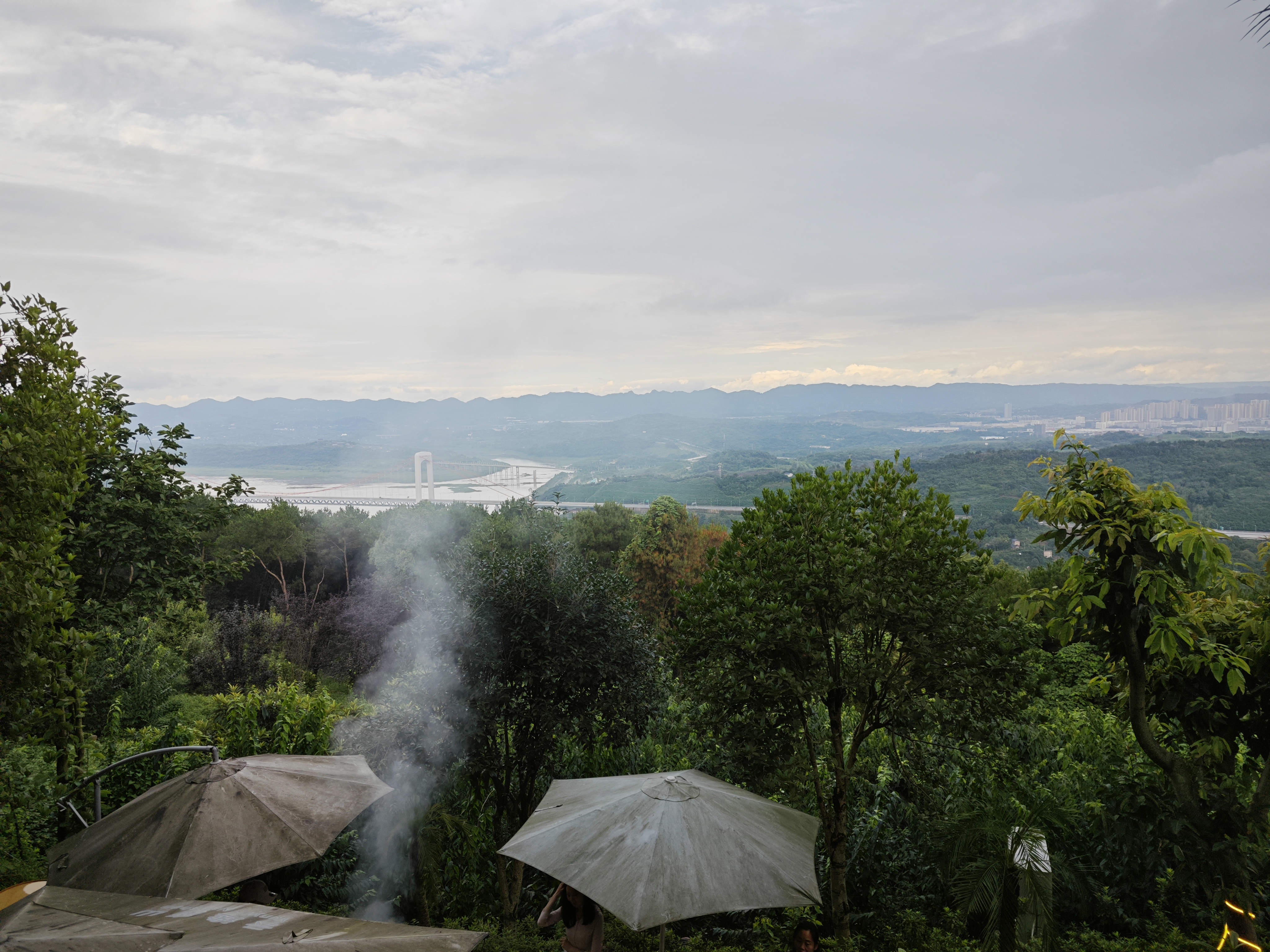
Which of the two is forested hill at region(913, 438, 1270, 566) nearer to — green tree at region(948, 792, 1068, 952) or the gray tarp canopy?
green tree at region(948, 792, 1068, 952)

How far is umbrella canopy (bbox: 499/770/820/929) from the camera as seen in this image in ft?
14.4

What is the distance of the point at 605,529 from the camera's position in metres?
38.1

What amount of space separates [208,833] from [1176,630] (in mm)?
6726

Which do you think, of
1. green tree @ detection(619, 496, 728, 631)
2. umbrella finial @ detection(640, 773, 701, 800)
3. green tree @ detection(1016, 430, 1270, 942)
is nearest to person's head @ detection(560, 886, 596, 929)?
umbrella finial @ detection(640, 773, 701, 800)

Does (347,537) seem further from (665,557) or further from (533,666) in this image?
(533,666)

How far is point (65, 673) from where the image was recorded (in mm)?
7215

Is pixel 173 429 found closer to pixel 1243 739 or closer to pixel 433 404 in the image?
pixel 1243 739

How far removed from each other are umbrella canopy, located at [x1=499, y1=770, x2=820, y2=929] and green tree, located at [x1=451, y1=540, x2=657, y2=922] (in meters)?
2.12

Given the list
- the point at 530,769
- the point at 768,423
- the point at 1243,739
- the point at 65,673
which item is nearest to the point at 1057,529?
the point at 1243,739

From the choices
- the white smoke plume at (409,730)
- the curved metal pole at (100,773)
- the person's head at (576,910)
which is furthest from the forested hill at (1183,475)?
the curved metal pole at (100,773)

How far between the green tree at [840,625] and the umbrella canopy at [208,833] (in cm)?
334

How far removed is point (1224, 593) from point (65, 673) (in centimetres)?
1077

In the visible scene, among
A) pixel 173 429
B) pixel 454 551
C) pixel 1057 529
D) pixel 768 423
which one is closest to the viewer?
pixel 1057 529

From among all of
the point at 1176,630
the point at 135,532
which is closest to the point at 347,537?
the point at 135,532
